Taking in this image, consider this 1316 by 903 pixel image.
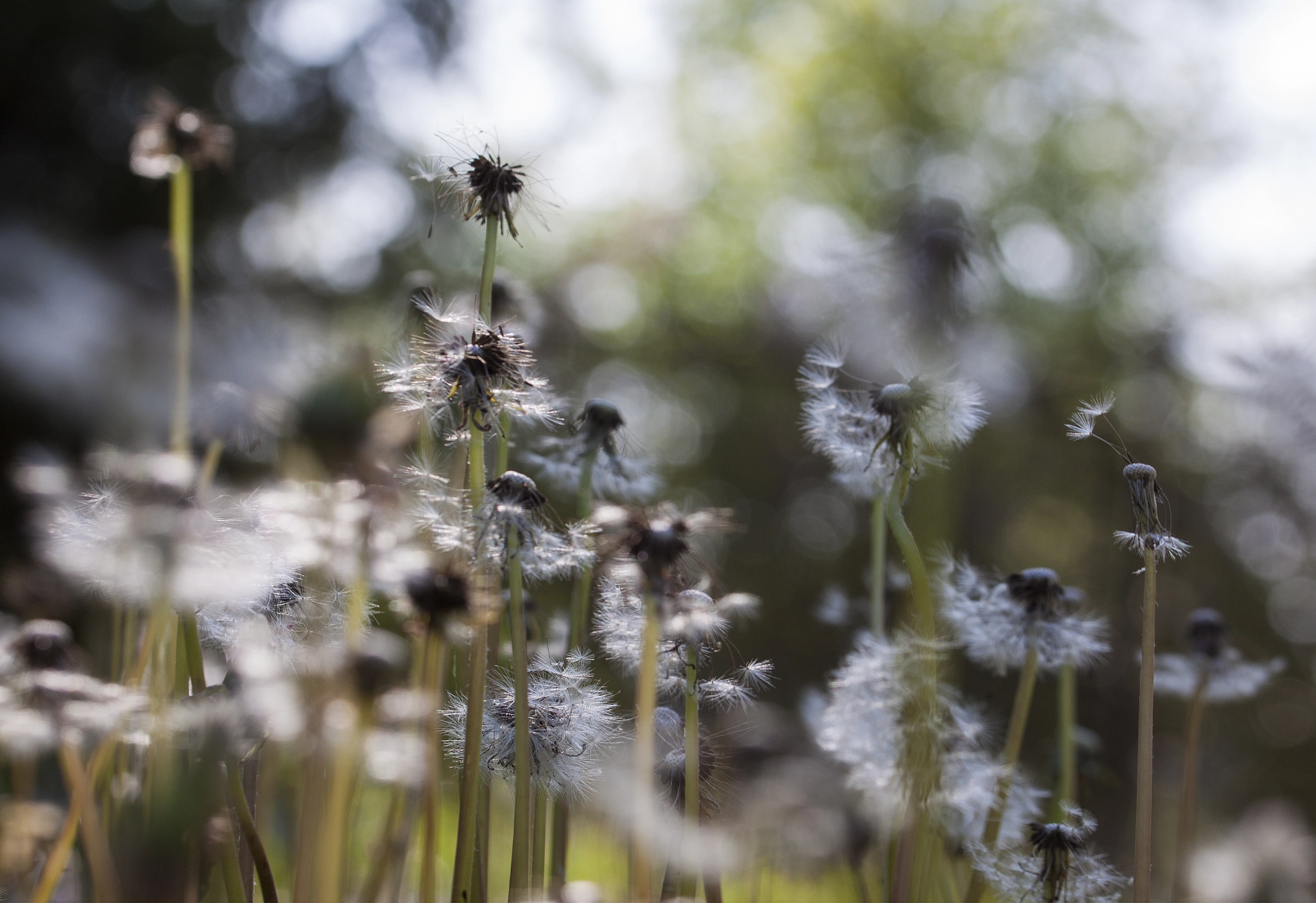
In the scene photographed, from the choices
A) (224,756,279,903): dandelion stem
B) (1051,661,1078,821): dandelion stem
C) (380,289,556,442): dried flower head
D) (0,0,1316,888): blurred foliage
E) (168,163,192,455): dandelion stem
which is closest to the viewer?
(224,756,279,903): dandelion stem

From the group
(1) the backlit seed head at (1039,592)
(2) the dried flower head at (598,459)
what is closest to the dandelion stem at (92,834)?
(2) the dried flower head at (598,459)

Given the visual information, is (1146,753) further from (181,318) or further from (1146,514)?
(181,318)

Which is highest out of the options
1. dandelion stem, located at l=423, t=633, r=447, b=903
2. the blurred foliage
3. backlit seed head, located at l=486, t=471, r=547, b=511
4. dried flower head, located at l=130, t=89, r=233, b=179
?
the blurred foliage

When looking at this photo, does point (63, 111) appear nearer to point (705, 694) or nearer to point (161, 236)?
point (161, 236)

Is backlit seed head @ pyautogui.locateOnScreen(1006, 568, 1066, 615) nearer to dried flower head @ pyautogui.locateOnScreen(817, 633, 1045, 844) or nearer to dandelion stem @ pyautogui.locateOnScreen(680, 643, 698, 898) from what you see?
dried flower head @ pyautogui.locateOnScreen(817, 633, 1045, 844)

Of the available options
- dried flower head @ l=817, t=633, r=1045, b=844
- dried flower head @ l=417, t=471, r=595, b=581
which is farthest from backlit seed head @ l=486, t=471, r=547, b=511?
dried flower head @ l=817, t=633, r=1045, b=844

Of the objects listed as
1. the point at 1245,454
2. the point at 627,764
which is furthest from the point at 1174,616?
the point at 627,764
